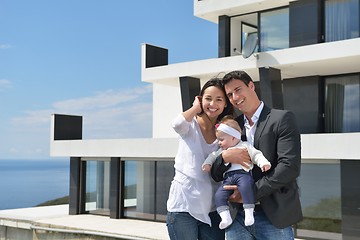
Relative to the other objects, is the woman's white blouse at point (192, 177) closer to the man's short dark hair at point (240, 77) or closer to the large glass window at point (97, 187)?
the man's short dark hair at point (240, 77)

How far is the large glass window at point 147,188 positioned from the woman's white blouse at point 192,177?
11543mm

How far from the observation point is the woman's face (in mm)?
3365

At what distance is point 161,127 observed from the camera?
63.6ft

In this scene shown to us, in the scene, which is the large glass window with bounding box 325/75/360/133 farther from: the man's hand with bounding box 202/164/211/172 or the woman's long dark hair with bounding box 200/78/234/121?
the man's hand with bounding box 202/164/211/172

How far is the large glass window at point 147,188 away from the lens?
15.2 metres

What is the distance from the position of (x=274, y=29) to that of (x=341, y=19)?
1984 millimetres

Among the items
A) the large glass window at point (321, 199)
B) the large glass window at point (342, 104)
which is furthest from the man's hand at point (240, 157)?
the large glass window at point (342, 104)

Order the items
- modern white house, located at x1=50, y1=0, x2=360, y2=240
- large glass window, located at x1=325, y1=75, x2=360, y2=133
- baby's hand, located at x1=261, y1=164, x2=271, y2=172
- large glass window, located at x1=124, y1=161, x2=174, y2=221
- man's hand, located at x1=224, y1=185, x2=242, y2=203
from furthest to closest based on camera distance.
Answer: large glass window, located at x1=124, y1=161, x2=174, y2=221
large glass window, located at x1=325, y1=75, x2=360, y2=133
modern white house, located at x1=50, y1=0, x2=360, y2=240
man's hand, located at x1=224, y1=185, x2=242, y2=203
baby's hand, located at x1=261, y1=164, x2=271, y2=172

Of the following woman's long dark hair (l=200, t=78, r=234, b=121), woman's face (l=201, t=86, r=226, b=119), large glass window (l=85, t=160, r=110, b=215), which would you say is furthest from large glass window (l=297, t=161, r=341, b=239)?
woman's face (l=201, t=86, r=226, b=119)

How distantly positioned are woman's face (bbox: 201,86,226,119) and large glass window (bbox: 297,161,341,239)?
29.3ft

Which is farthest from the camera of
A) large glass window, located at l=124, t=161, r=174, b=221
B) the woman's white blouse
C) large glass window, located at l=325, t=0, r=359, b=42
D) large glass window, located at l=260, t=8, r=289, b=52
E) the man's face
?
large glass window, located at l=124, t=161, r=174, b=221

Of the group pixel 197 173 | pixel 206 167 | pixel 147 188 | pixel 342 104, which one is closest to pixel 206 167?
pixel 206 167

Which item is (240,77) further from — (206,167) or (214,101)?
(206,167)

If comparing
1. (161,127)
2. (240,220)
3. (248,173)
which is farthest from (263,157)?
(161,127)
